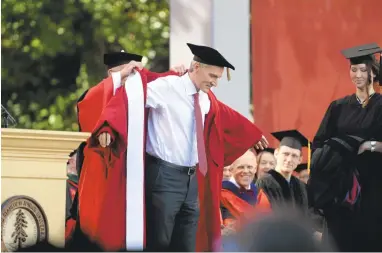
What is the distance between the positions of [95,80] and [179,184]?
8.77 m

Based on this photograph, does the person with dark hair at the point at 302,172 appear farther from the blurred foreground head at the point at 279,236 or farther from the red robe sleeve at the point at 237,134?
the blurred foreground head at the point at 279,236

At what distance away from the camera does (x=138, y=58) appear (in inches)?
313

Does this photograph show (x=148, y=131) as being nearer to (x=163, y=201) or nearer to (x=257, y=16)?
(x=163, y=201)

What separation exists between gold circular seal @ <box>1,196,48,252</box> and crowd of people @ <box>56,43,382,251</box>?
299 millimetres

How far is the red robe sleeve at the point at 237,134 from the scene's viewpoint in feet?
25.9

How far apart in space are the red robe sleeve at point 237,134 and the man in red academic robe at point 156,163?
0.14 metres

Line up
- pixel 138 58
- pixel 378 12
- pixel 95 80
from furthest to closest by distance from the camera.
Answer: pixel 95 80
pixel 378 12
pixel 138 58

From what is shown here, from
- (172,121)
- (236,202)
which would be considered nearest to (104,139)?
(172,121)

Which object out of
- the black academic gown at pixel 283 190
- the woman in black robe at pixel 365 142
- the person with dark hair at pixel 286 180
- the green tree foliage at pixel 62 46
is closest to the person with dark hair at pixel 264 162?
the person with dark hair at pixel 286 180

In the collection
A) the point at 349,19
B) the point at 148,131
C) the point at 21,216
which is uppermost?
the point at 349,19

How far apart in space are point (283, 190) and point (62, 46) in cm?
786

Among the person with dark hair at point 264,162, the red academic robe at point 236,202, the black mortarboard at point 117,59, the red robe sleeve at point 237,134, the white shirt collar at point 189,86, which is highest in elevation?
the black mortarboard at point 117,59

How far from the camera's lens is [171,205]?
730 centimetres

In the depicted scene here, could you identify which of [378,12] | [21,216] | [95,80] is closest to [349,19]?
[378,12]
